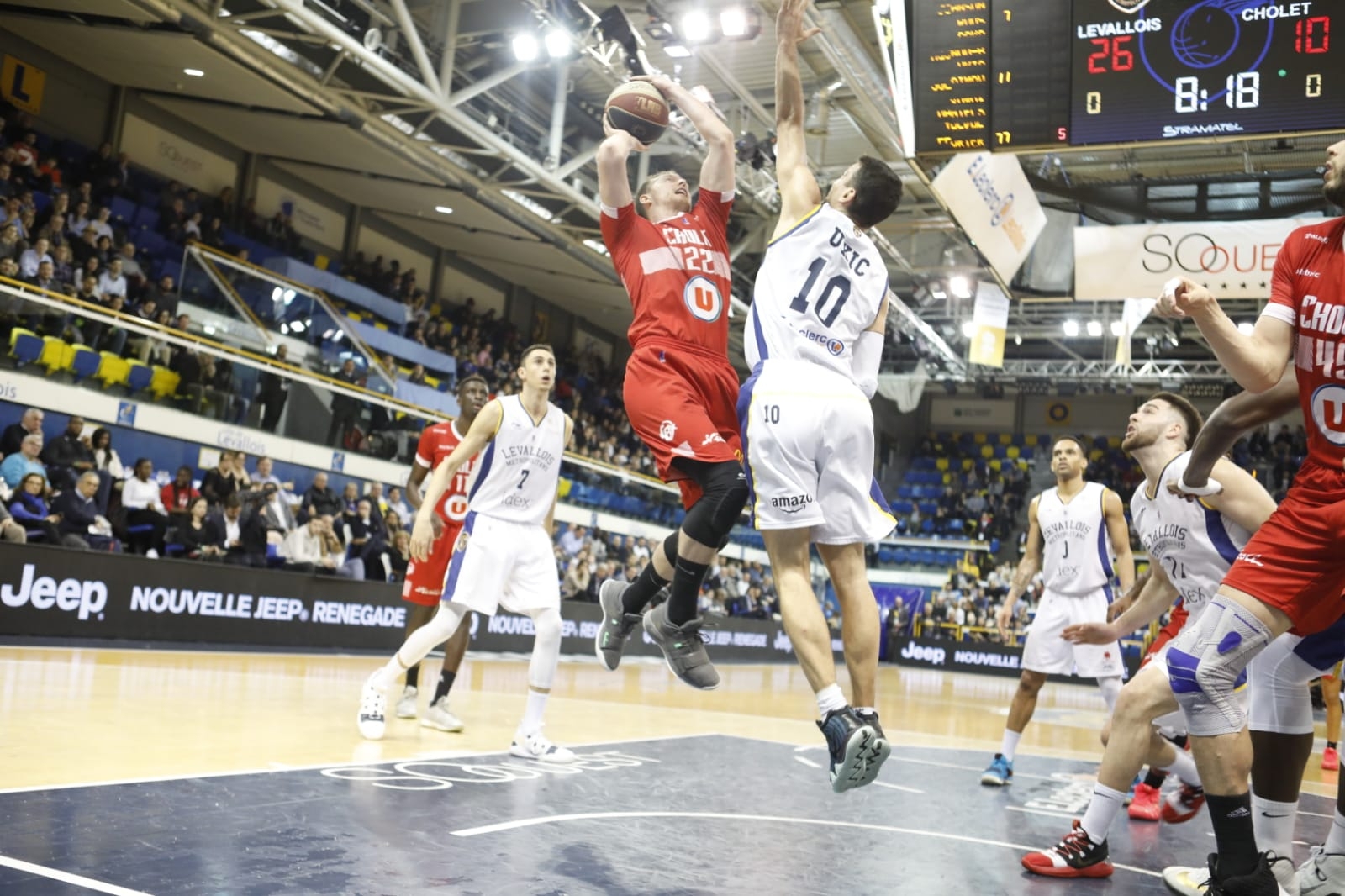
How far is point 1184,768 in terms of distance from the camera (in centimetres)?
553

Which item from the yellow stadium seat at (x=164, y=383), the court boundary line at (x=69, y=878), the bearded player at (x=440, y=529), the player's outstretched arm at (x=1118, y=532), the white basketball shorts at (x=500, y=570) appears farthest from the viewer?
the yellow stadium seat at (x=164, y=383)

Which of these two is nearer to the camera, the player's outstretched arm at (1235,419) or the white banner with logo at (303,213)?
the player's outstretched arm at (1235,419)

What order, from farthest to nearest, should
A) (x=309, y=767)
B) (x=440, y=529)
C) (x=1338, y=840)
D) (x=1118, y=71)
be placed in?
(x=440, y=529)
(x=1118, y=71)
(x=309, y=767)
(x=1338, y=840)

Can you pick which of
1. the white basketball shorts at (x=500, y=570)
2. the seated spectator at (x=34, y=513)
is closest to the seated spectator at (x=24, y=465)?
the seated spectator at (x=34, y=513)

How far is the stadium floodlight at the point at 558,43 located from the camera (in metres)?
13.3

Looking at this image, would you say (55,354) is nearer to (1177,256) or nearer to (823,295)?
(823,295)

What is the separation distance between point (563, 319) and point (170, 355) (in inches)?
574

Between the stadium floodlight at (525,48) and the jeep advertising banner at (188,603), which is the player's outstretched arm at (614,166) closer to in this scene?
the jeep advertising banner at (188,603)

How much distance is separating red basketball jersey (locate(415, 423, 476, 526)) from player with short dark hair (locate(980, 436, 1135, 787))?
3823mm

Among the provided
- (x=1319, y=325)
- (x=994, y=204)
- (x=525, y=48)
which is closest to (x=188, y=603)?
(x=525, y=48)

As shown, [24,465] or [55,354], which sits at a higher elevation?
[55,354]

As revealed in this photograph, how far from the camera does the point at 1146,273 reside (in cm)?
1030

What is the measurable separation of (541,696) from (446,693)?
1.20 meters

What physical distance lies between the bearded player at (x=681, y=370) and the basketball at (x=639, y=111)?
45mm
